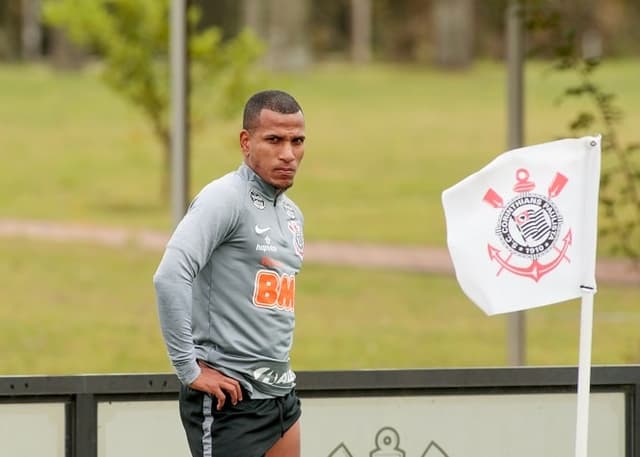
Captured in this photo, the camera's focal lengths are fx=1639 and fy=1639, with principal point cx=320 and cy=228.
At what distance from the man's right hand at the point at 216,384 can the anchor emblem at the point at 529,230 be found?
101 cm

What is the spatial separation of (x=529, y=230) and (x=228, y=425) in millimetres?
1182

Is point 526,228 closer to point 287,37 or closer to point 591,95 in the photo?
point 591,95

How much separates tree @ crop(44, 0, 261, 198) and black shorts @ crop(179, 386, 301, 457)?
57.1ft

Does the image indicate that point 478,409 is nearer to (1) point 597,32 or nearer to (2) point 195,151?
(2) point 195,151

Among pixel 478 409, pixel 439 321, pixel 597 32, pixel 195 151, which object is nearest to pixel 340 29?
pixel 597 32

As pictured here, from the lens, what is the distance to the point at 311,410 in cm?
599

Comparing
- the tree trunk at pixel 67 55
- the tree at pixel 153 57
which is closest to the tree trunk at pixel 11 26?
the tree trunk at pixel 67 55

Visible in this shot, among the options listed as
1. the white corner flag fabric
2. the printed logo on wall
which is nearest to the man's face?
the white corner flag fabric

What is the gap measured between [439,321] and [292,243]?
14.1 metres

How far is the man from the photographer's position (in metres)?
4.52

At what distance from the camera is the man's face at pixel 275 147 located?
4.63 metres

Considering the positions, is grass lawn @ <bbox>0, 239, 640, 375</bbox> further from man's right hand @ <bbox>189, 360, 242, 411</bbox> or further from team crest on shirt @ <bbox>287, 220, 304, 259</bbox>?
man's right hand @ <bbox>189, 360, 242, 411</bbox>

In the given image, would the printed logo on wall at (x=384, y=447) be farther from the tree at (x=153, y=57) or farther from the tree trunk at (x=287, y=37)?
the tree trunk at (x=287, y=37)

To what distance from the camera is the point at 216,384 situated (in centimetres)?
452
